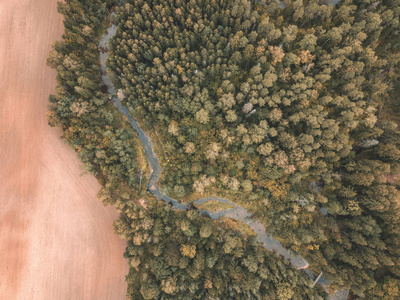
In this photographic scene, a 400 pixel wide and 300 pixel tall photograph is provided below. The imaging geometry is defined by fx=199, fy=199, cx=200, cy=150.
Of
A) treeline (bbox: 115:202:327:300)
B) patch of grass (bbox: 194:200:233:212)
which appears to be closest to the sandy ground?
treeline (bbox: 115:202:327:300)

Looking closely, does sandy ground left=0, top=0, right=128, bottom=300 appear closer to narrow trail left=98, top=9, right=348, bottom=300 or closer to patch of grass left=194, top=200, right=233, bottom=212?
narrow trail left=98, top=9, right=348, bottom=300

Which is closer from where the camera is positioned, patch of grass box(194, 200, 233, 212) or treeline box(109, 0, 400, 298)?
treeline box(109, 0, 400, 298)

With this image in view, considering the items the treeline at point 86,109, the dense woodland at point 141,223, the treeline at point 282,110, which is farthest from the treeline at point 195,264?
the treeline at point 86,109

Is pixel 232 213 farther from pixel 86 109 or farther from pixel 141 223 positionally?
pixel 86 109

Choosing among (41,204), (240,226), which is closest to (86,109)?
(41,204)

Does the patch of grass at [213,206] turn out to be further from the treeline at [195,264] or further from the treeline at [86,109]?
the treeline at [86,109]

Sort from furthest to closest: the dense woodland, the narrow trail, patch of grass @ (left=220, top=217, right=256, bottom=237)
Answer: patch of grass @ (left=220, top=217, right=256, bottom=237)
the narrow trail
the dense woodland

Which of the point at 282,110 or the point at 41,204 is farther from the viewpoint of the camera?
the point at 41,204
